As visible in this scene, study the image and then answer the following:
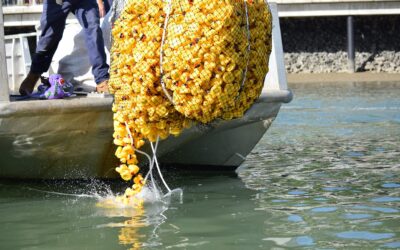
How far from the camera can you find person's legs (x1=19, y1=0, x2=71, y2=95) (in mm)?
8211

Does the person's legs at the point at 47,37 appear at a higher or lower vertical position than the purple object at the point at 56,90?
higher

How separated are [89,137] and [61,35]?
3.63 ft

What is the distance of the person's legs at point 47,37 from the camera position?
8.21 metres

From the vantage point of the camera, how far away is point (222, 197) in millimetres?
7543

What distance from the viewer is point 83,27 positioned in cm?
814

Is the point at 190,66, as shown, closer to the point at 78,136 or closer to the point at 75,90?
the point at 78,136

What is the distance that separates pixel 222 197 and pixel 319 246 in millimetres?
1725

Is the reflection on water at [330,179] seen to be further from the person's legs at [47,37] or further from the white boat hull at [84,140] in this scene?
the person's legs at [47,37]

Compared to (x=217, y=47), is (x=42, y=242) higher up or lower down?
lower down

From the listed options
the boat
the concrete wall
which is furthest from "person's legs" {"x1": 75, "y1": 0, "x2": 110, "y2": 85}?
the concrete wall

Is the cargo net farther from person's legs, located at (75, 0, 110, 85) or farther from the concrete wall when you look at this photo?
the concrete wall

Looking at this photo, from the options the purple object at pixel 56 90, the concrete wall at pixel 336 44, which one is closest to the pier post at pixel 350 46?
the concrete wall at pixel 336 44

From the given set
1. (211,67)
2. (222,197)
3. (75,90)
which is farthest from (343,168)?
(211,67)

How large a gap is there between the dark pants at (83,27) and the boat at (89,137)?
0.55m
